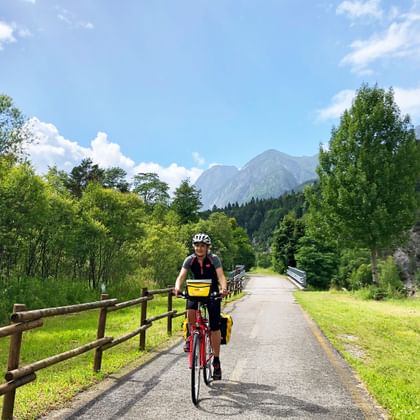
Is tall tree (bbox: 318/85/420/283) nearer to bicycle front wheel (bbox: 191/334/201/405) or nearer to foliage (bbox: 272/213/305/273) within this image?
bicycle front wheel (bbox: 191/334/201/405)

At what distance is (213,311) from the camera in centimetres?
612

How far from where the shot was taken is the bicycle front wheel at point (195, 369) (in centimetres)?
525

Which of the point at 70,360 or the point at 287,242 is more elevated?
the point at 287,242

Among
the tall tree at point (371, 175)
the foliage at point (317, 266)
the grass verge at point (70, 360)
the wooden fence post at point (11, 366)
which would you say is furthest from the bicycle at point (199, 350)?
the foliage at point (317, 266)

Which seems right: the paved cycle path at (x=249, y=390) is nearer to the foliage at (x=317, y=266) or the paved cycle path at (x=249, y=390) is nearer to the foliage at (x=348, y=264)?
the foliage at (x=317, y=266)

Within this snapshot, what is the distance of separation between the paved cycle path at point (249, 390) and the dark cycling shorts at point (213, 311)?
2.89ft

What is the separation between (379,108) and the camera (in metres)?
27.0

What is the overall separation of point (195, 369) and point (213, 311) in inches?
38.7

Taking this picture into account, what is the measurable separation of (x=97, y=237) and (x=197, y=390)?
64.5 ft

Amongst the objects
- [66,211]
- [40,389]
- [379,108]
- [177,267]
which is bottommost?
[40,389]

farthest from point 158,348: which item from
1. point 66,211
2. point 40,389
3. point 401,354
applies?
point 66,211

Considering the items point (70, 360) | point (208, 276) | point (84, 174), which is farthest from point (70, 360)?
point (84, 174)

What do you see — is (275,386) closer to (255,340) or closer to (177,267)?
(255,340)

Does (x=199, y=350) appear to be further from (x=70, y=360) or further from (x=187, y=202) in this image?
(x=187, y=202)
